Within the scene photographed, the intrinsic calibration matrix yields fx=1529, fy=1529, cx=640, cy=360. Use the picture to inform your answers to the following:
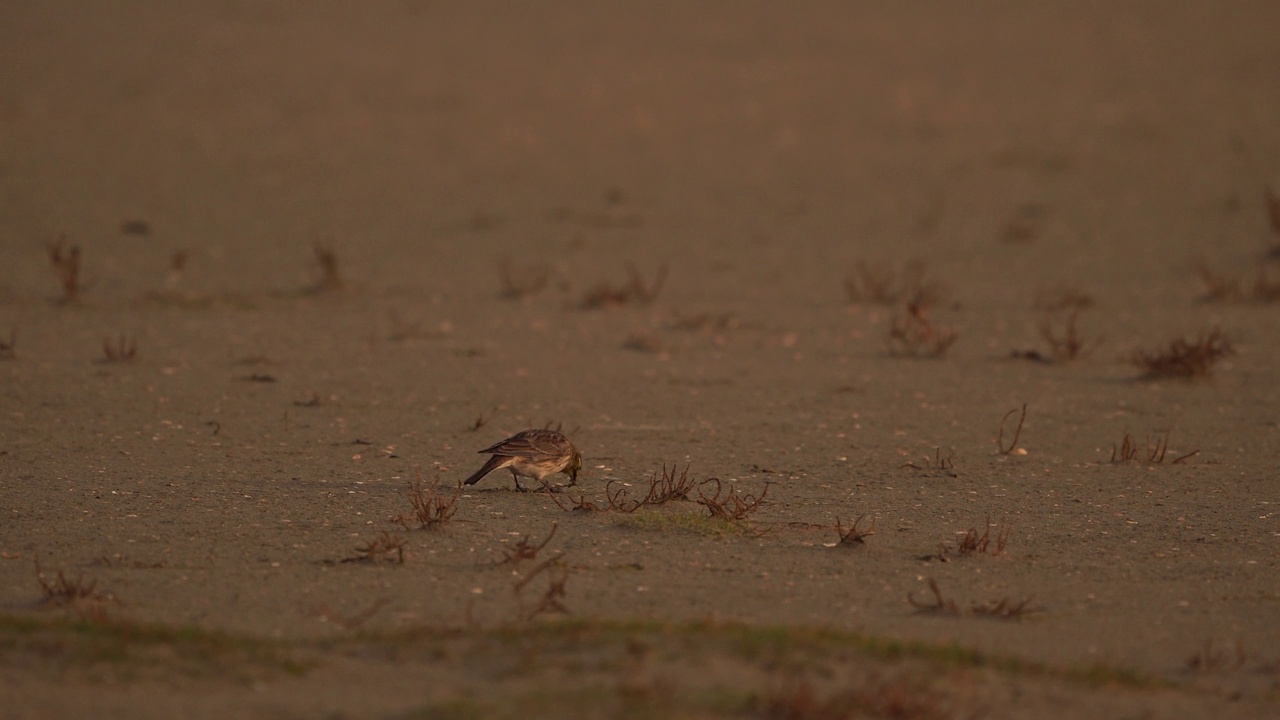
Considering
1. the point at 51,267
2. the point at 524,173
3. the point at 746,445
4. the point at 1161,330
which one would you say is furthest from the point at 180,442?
the point at 524,173

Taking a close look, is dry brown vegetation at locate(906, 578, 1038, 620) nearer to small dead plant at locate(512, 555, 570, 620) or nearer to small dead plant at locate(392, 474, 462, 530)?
small dead plant at locate(512, 555, 570, 620)

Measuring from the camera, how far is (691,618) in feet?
17.7

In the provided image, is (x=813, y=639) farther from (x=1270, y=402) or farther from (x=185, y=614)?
(x=1270, y=402)

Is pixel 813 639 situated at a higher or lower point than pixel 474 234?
lower

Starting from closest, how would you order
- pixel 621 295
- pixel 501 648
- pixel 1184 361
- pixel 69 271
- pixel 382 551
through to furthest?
pixel 501 648 < pixel 382 551 < pixel 1184 361 < pixel 69 271 < pixel 621 295

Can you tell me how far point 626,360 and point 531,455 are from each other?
442 cm

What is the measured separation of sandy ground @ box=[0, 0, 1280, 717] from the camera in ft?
16.4

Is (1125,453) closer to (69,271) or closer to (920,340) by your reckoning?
(920,340)

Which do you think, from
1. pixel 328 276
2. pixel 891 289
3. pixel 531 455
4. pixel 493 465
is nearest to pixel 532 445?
pixel 531 455

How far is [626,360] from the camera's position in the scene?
37.2 feet

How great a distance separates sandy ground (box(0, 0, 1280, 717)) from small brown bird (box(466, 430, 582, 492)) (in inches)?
7.4

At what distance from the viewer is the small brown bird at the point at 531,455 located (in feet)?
22.7

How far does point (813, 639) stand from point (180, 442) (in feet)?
15.3

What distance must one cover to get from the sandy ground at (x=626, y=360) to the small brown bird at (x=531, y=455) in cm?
19
